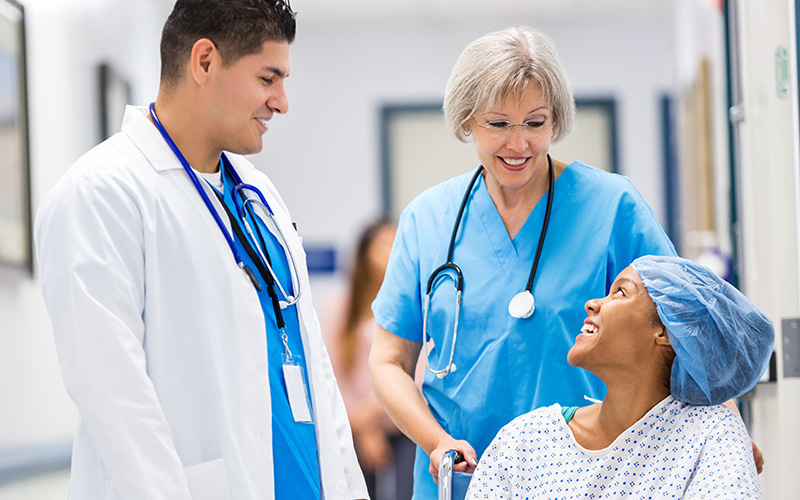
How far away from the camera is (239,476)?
1.35m

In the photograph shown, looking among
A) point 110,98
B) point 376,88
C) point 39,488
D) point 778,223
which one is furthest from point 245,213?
point 376,88

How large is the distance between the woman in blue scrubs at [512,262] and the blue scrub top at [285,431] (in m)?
0.20

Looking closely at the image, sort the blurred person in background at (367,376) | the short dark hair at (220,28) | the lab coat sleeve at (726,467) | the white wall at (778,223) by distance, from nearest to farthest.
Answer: the lab coat sleeve at (726,467) → the short dark hair at (220,28) → the white wall at (778,223) → the blurred person in background at (367,376)

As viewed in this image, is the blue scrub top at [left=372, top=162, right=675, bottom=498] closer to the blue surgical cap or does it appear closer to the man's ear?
the blue surgical cap

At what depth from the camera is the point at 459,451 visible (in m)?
1.48

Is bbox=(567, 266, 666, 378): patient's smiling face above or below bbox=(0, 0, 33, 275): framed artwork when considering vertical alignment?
below

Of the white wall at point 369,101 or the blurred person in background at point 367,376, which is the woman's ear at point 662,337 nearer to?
the blurred person in background at point 367,376

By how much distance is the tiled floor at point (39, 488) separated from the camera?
7.26 ft

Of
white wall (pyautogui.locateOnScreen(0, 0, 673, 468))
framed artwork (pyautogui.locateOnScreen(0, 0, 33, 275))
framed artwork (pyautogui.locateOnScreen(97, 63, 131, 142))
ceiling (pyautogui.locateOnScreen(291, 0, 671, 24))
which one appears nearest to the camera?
framed artwork (pyautogui.locateOnScreen(0, 0, 33, 275))

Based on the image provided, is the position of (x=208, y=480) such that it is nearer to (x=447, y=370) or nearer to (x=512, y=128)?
(x=447, y=370)

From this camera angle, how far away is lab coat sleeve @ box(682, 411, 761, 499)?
4.37 feet

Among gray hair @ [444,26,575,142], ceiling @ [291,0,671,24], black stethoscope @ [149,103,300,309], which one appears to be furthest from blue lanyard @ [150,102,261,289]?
ceiling @ [291,0,671,24]

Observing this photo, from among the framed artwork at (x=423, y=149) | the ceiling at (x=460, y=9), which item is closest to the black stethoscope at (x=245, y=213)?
the ceiling at (x=460, y=9)

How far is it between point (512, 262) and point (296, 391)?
1.53ft
